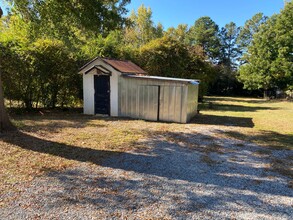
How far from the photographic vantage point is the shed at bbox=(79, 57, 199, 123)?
9750 mm

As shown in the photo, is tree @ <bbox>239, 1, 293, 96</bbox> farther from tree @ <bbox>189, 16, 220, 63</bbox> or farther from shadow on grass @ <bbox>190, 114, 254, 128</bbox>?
shadow on grass @ <bbox>190, 114, 254, 128</bbox>

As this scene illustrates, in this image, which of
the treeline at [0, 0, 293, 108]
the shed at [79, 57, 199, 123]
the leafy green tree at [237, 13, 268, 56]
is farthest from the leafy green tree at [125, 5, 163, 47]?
the shed at [79, 57, 199, 123]

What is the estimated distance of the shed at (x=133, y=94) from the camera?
32.0 feet

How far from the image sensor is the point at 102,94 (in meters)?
11.1

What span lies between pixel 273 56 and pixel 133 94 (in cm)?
2047

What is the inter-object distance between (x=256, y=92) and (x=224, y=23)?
1725cm

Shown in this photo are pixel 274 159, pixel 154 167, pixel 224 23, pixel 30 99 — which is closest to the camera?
pixel 154 167

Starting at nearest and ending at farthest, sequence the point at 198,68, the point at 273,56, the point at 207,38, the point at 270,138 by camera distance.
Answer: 1. the point at 270,138
2. the point at 198,68
3. the point at 273,56
4. the point at 207,38

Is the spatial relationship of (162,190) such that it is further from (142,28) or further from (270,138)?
(142,28)

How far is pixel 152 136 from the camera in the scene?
23.9 feet

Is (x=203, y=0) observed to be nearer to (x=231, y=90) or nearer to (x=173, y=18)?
(x=173, y=18)

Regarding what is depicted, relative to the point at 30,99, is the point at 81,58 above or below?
above

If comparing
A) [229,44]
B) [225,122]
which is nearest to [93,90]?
[225,122]

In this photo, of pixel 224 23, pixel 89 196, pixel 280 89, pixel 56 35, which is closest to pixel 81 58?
pixel 56 35
